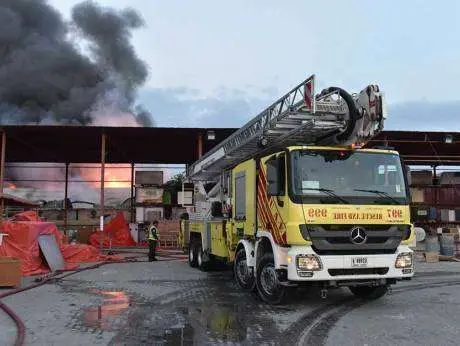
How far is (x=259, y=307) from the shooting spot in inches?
331

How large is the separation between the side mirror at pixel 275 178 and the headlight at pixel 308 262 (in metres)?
0.99

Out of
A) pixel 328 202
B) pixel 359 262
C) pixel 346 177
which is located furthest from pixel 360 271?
pixel 346 177

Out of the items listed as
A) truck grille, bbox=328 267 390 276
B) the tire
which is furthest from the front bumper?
the tire

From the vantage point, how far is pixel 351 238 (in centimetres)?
785

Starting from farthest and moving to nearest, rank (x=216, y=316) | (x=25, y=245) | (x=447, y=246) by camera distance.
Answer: (x=447, y=246) < (x=25, y=245) < (x=216, y=316)

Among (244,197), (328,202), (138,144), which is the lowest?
(328,202)

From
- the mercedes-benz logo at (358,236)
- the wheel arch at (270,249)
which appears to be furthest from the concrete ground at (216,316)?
the mercedes-benz logo at (358,236)

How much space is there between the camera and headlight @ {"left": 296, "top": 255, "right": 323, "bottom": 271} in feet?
25.0

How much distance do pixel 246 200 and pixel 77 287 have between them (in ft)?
13.3

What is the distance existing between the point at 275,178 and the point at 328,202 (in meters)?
0.85

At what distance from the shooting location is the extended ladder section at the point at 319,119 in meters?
7.96

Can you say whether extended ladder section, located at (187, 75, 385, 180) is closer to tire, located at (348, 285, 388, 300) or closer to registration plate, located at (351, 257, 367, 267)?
registration plate, located at (351, 257, 367, 267)

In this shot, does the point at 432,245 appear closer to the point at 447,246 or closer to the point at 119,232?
the point at 447,246

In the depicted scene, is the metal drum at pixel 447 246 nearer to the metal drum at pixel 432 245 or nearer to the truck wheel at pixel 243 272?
the metal drum at pixel 432 245
